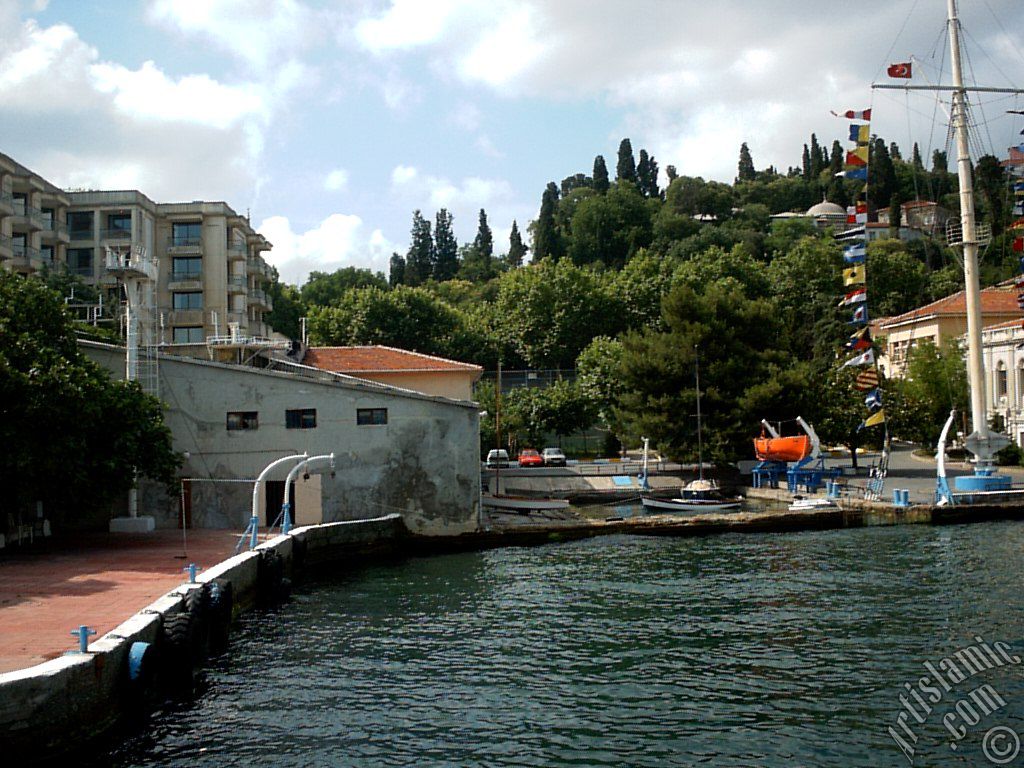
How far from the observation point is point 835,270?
98.4 m

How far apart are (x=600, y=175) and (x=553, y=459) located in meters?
102

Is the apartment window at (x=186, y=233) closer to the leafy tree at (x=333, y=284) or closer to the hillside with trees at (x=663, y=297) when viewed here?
the hillside with trees at (x=663, y=297)

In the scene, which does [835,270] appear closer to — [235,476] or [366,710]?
[235,476]

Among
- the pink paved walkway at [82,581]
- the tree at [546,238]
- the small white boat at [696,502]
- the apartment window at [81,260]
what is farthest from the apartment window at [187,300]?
the tree at [546,238]

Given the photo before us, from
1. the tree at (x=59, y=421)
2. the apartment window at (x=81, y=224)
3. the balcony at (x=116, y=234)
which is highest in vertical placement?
the apartment window at (x=81, y=224)

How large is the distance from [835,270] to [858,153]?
5490cm

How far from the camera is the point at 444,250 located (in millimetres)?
139000

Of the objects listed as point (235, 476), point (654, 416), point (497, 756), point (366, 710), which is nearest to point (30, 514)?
point (235, 476)

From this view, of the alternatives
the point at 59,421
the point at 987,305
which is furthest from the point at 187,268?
the point at 987,305

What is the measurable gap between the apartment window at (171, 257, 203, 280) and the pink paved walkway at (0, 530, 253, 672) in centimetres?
3653

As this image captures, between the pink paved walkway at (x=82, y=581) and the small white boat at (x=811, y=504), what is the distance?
73.7 ft

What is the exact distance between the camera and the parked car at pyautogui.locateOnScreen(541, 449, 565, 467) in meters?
62.3

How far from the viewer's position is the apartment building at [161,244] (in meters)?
55.3

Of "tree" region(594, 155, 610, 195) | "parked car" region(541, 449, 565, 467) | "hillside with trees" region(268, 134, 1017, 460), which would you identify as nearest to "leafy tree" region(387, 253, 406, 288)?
"hillside with trees" region(268, 134, 1017, 460)
